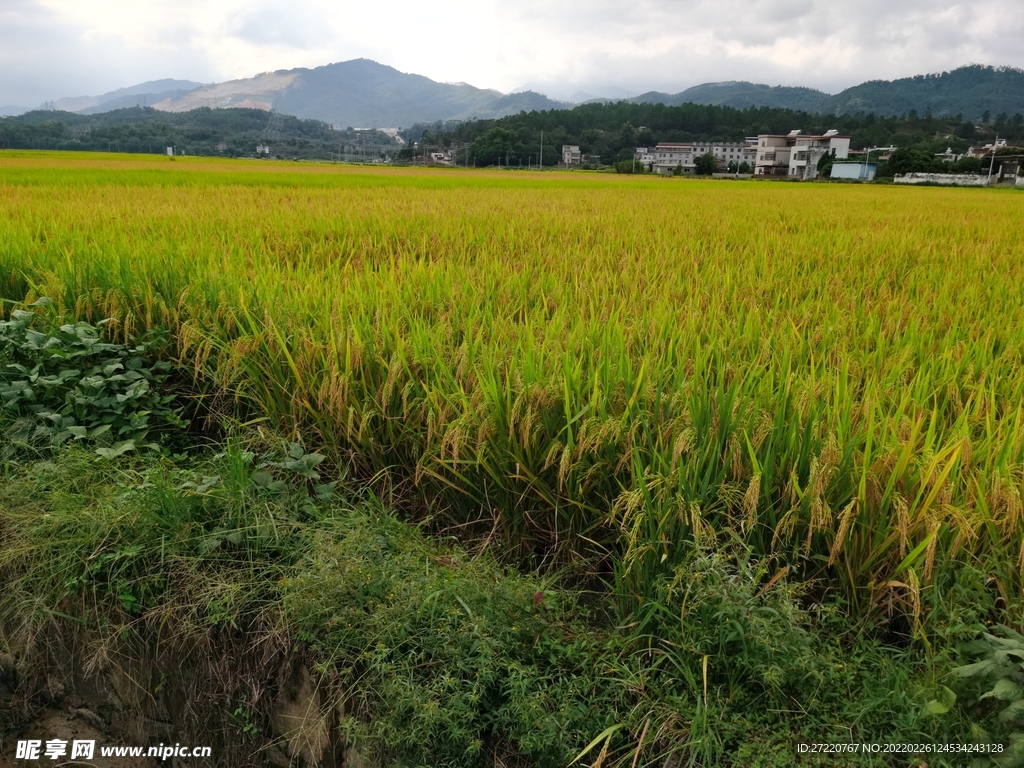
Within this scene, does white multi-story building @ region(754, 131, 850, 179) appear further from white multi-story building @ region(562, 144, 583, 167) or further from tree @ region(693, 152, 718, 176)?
white multi-story building @ region(562, 144, 583, 167)

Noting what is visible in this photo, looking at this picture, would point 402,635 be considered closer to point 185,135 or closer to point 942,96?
point 185,135

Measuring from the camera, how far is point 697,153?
65.9 m

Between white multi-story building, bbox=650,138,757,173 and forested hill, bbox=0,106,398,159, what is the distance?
3652 centimetres

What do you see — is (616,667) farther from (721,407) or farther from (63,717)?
(63,717)

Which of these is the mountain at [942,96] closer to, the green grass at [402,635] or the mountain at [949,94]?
the mountain at [949,94]

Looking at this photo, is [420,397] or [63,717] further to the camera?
[420,397]

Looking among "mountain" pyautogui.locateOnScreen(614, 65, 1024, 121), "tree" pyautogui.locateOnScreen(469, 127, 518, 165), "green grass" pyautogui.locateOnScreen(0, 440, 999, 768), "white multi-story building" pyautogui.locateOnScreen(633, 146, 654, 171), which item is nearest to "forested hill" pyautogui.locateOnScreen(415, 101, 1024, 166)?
"tree" pyautogui.locateOnScreen(469, 127, 518, 165)

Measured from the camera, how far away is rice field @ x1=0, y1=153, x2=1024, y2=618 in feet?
4.64

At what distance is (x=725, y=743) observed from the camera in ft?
4.01

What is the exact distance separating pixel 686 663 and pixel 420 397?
3.59 feet

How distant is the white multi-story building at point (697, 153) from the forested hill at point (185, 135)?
120 ft

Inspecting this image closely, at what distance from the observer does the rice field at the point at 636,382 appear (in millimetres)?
1415

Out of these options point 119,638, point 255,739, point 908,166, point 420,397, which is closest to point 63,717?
point 119,638

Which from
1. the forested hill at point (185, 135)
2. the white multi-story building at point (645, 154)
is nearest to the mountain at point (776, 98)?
the forested hill at point (185, 135)
